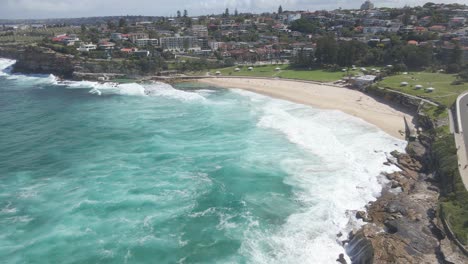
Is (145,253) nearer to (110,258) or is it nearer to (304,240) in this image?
(110,258)

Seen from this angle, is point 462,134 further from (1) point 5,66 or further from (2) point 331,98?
(1) point 5,66

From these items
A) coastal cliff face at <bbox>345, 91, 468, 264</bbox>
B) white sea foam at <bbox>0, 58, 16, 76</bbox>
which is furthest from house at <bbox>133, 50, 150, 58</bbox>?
coastal cliff face at <bbox>345, 91, 468, 264</bbox>

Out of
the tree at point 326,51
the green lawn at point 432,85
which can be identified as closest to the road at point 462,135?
the green lawn at point 432,85

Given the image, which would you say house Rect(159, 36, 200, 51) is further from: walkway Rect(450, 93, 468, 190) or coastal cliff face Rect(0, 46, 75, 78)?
walkway Rect(450, 93, 468, 190)

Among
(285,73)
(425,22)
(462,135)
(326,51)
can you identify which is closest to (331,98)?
(285,73)

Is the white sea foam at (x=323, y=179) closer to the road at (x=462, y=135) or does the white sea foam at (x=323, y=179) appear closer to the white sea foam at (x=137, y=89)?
the road at (x=462, y=135)

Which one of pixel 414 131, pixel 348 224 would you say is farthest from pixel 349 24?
pixel 348 224
